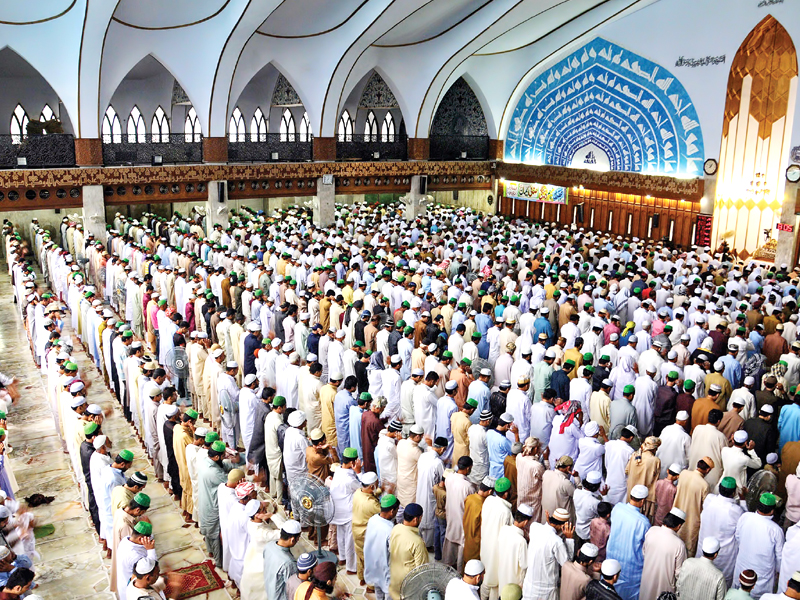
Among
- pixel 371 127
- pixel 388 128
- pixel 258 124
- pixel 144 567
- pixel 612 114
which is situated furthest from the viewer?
pixel 388 128

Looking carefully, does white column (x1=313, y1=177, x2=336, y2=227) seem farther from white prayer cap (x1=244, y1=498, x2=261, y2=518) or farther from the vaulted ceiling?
white prayer cap (x1=244, y1=498, x2=261, y2=518)

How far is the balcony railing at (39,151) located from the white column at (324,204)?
6.82 metres

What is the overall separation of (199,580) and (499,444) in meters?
2.78

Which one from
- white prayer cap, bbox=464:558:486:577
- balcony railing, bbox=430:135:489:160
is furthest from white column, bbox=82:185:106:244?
white prayer cap, bbox=464:558:486:577

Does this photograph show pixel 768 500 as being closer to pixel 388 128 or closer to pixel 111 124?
pixel 111 124

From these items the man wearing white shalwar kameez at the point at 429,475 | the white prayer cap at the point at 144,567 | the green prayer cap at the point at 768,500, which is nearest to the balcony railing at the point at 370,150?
the man wearing white shalwar kameez at the point at 429,475

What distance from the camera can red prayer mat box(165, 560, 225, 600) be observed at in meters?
5.36

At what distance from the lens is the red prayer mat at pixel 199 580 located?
17.6 feet

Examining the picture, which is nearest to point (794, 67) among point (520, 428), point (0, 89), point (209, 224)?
point (520, 428)

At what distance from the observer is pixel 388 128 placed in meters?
27.5

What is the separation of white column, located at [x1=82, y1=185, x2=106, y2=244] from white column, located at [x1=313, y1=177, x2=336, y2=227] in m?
6.18

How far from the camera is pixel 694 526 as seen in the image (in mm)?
5223

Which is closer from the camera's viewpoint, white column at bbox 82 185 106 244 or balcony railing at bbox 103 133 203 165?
white column at bbox 82 185 106 244

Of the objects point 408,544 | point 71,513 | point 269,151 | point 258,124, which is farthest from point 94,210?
point 408,544
